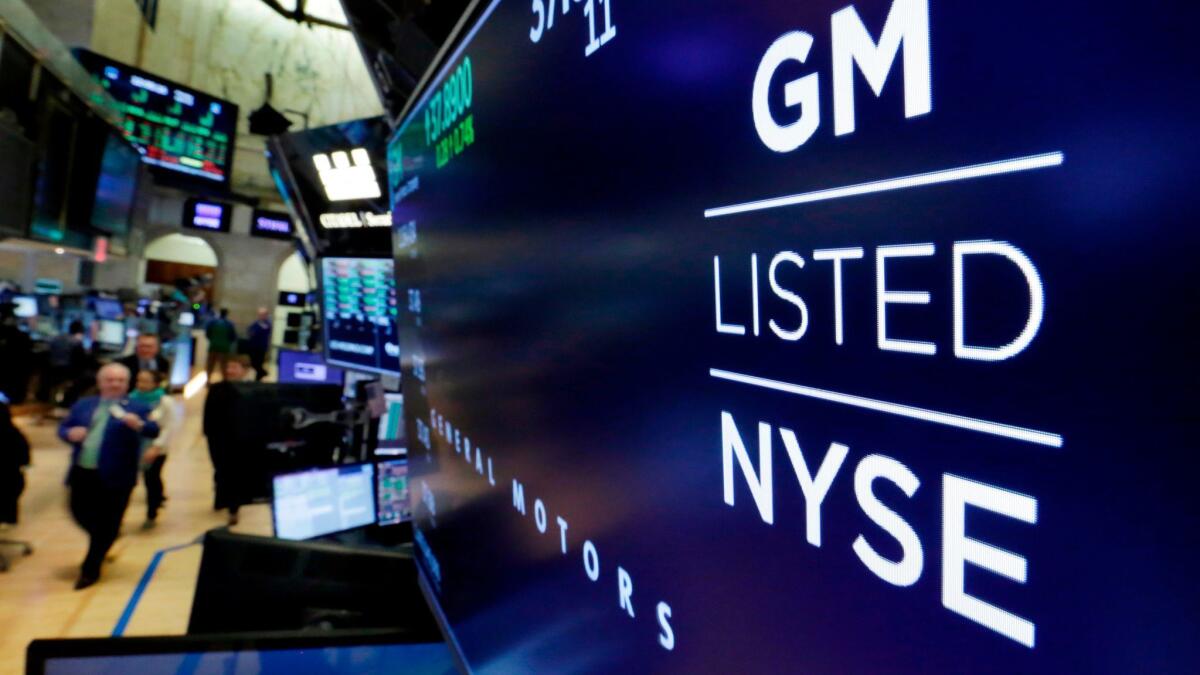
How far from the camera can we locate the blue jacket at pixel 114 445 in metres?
4.79

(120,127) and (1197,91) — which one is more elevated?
(120,127)

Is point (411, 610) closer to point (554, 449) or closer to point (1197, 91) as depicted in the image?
point (554, 449)

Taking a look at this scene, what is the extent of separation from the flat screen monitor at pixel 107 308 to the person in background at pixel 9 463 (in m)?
Answer: 8.92

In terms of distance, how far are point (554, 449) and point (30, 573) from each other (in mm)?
5770

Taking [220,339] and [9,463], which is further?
[220,339]

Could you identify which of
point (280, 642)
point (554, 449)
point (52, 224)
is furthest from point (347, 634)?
point (52, 224)

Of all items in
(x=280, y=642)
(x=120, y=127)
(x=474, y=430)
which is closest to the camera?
(x=474, y=430)

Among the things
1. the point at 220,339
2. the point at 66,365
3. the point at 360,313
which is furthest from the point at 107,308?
the point at 360,313

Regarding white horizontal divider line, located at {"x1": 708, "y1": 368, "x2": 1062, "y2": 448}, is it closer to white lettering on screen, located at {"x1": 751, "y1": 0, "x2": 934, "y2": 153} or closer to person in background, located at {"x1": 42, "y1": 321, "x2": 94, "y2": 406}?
white lettering on screen, located at {"x1": 751, "y1": 0, "x2": 934, "y2": 153}

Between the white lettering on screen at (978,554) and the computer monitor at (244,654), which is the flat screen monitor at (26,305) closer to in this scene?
the computer monitor at (244,654)

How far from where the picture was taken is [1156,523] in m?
0.27

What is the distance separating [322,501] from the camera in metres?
3.20

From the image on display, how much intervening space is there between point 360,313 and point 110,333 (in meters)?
11.3

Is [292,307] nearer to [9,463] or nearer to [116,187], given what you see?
[116,187]
